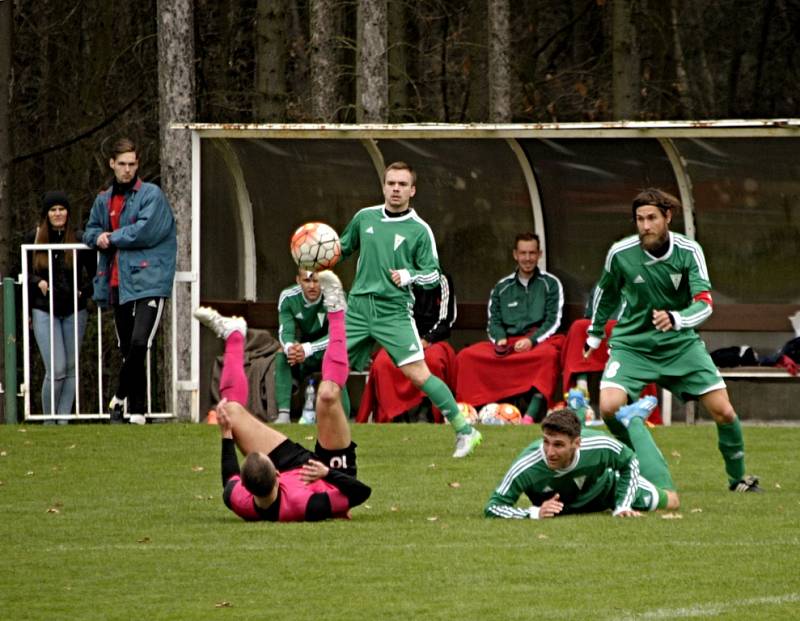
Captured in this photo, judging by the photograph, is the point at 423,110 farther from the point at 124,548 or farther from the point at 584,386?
the point at 124,548

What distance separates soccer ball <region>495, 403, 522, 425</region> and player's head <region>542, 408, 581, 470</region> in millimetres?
6616

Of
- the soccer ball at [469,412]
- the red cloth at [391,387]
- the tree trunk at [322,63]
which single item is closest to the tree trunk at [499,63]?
the tree trunk at [322,63]

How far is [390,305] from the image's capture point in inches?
498

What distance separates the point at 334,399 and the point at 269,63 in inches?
624

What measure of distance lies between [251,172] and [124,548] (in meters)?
8.22

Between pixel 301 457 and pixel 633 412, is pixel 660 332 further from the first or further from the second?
pixel 301 457

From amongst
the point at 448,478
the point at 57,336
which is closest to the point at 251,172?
the point at 57,336

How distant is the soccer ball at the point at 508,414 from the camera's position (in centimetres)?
1536

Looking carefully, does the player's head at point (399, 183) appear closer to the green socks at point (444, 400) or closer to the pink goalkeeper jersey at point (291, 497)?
the green socks at point (444, 400)

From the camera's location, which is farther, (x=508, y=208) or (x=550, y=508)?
(x=508, y=208)

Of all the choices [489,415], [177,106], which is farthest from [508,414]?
[177,106]

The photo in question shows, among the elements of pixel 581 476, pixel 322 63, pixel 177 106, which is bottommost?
pixel 581 476

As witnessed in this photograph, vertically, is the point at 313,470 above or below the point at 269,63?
below

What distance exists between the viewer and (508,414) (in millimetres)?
15383
